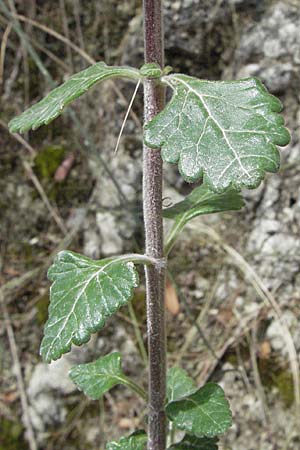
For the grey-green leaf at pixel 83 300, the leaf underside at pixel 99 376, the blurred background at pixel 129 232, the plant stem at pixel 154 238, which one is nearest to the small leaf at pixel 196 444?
the plant stem at pixel 154 238

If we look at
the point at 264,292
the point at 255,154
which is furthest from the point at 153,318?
the point at 264,292

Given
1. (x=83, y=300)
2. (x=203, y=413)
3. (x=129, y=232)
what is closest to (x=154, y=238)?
(x=83, y=300)

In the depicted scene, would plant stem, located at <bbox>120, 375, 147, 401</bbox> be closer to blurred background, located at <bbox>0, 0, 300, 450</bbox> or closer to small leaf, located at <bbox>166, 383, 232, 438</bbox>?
small leaf, located at <bbox>166, 383, 232, 438</bbox>

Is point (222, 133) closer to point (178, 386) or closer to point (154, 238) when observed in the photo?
A: point (154, 238)

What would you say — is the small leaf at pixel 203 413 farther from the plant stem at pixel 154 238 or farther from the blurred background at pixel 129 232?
the blurred background at pixel 129 232

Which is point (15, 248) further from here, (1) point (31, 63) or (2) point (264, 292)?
(2) point (264, 292)

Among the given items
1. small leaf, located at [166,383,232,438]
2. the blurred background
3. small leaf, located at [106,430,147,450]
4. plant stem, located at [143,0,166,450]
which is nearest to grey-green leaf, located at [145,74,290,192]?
plant stem, located at [143,0,166,450]

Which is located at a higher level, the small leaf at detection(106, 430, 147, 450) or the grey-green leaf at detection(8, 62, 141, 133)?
the grey-green leaf at detection(8, 62, 141, 133)
